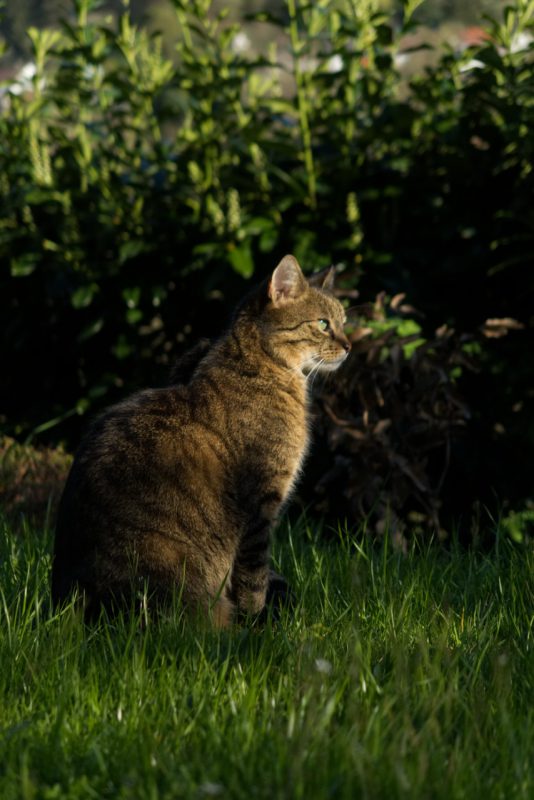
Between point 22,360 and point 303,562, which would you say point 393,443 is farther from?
point 22,360

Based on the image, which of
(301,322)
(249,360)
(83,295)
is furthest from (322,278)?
(83,295)

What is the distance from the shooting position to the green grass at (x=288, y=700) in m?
2.54

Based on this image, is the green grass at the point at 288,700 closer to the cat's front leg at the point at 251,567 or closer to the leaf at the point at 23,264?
the cat's front leg at the point at 251,567

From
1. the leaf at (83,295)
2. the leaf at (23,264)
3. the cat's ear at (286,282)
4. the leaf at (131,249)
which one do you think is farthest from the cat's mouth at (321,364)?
the leaf at (23,264)

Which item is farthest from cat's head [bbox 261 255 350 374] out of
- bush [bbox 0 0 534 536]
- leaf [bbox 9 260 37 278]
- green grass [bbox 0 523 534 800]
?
leaf [bbox 9 260 37 278]

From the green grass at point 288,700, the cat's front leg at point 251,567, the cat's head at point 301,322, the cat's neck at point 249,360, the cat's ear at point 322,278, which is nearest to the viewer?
the green grass at point 288,700

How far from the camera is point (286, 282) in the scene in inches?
179

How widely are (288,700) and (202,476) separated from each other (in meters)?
1.14

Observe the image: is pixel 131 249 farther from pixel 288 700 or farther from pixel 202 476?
pixel 288 700

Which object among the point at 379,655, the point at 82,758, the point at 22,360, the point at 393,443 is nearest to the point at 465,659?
A: the point at 379,655

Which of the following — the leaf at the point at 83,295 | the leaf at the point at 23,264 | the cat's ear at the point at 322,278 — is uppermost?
the leaf at the point at 23,264

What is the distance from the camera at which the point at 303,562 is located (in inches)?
179

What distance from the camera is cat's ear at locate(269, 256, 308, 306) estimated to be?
14.7 ft

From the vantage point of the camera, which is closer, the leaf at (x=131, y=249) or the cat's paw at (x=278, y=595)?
the cat's paw at (x=278, y=595)
